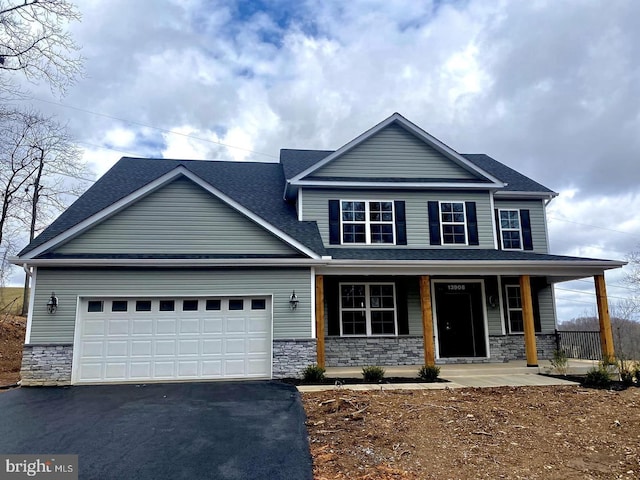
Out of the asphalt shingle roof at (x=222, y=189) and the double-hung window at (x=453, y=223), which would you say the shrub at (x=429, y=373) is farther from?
the double-hung window at (x=453, y=223)

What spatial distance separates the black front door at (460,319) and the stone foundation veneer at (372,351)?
1.19 m

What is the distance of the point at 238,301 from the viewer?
10781 mm

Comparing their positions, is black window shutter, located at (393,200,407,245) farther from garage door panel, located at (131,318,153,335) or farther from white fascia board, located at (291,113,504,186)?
garage door panel, located at (131,318,153,335)

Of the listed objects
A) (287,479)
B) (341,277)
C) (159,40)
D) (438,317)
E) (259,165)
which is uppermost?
(159,40)

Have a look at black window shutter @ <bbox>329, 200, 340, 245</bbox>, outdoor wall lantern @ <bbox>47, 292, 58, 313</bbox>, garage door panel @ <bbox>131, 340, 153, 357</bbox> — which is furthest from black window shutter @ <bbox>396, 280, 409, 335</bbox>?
outdoor wall lantern @ <bbox>47, 292, 58, 313</bbox>

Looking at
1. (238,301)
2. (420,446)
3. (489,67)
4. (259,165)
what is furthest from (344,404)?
(489,67)

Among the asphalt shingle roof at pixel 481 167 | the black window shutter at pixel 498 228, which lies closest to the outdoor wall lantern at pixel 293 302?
the asphalt shingle roof at pixel 481 167

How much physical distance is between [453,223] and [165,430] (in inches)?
419

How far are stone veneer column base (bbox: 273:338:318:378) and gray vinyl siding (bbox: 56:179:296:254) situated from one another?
95.2 inches

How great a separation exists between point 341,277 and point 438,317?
3549mm

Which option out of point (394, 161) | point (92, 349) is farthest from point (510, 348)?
point (92, 349)

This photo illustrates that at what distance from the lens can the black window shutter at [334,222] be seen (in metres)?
13.0

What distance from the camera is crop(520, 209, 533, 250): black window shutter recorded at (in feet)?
48.3

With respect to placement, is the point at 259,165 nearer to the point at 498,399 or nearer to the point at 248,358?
the point at 248,358
